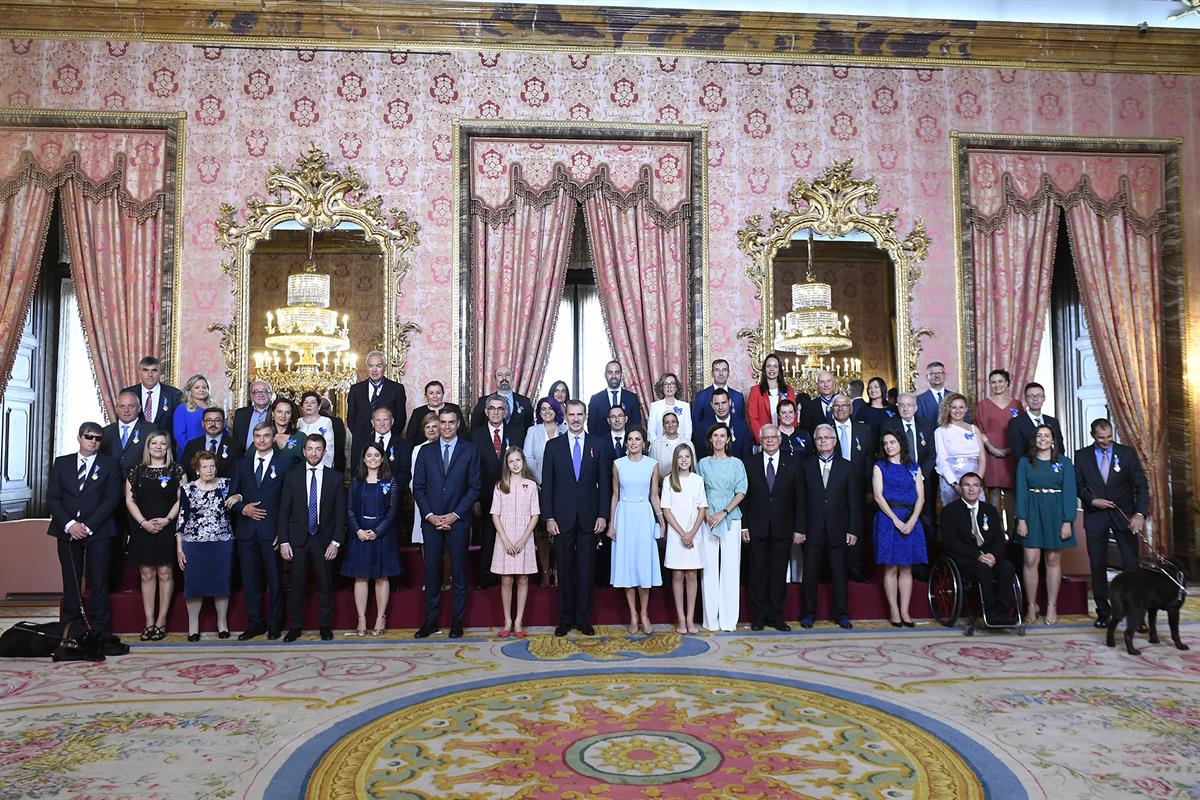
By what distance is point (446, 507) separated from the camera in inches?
255

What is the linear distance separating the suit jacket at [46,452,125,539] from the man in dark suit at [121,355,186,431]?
0.97 metres

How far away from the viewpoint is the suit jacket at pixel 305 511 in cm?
636

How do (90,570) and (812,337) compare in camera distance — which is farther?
(812,337)

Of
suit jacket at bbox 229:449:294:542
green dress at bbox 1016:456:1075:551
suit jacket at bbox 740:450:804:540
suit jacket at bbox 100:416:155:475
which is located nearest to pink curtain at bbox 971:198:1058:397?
green dress at bbox 1016:456:1075:551

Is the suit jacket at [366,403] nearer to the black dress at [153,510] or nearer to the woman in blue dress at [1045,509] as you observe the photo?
the black dress at [153,510]

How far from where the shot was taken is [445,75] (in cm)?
879

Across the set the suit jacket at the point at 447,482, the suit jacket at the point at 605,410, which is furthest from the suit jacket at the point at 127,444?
the suit jacket at the point at 605,410

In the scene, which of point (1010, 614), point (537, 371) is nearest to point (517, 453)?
point (537, 371)

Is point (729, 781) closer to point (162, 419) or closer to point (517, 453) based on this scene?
point (517, 453)

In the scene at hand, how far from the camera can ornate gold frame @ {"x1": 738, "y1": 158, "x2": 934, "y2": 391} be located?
8.85 metres

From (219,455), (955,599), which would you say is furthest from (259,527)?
(955,599)

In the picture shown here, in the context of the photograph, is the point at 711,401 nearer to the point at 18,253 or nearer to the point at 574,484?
the point at 574,484

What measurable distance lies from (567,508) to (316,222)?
4.18 m

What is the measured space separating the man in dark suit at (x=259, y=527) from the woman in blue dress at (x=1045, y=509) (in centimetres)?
567
